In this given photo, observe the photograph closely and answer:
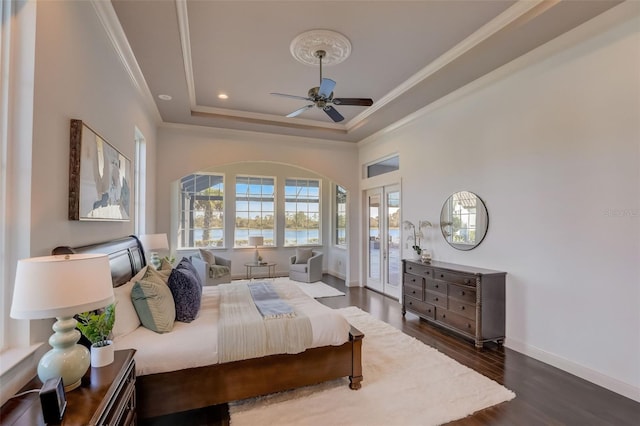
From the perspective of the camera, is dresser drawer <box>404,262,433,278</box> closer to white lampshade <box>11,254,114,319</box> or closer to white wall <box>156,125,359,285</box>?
white wall <box>156,125,359,285</box>

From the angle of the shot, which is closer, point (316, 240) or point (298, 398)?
point (298, 398)

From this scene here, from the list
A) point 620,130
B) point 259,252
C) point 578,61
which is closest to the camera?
point 620,130

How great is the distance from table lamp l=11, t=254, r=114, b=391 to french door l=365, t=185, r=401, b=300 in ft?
16.4

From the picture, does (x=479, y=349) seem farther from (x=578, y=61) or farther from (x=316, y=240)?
(x=316, y=240)

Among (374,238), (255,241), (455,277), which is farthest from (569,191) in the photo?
(255,241)

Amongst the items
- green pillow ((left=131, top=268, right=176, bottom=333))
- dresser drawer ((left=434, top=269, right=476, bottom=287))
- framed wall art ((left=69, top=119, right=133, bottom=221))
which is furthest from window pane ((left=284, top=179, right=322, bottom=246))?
green pillow ((left=131, top=268, right=176, bottom=333))

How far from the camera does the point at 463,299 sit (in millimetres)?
3729

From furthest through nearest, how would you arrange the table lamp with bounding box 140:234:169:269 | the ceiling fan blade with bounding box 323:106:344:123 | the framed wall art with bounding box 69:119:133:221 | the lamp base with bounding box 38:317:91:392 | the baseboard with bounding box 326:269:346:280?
the baseboard with bounding box 326:269:346:280
the table lamp with bounding box 140:234:169:269
the ceiling fan blade with bounding box 323:106:344:123
the framed wall art with bounding box 69:119:133:221
the lamp base with bounding box 38:317:91:392

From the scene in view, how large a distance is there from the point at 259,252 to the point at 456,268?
541cm

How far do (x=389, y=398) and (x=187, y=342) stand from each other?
168 cm

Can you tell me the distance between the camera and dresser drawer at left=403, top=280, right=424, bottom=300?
443cm

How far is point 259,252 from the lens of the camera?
8172mm

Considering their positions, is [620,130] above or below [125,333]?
above

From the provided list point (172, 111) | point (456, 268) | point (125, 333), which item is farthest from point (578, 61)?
point (172, 111)
